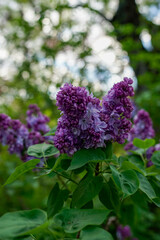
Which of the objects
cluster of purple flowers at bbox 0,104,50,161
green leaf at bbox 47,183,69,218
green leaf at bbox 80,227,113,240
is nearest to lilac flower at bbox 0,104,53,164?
cluster of purple flowers at bbox 0,104,50,161

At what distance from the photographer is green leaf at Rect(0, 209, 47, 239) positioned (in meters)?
0.56

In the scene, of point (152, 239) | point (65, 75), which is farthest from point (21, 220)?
point (65, 75)

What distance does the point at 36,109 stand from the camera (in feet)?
5.28

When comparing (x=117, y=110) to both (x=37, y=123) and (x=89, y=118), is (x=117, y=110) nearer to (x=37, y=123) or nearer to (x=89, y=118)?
(x=89, y=118)

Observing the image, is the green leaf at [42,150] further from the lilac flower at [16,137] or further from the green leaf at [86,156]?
the lilac flower at [16,137]

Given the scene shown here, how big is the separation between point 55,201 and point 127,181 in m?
0.29

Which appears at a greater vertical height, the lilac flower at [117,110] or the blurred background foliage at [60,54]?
the blurred background foliage at [60,54]

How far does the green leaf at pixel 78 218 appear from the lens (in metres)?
0.62

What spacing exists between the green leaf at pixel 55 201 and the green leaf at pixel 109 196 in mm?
142

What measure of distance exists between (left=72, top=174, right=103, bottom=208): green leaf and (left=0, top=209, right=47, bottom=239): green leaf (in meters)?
0.18

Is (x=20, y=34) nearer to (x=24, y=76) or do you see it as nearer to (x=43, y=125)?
(x=24, y=76)

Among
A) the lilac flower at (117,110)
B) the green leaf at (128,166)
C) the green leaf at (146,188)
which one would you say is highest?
the lilac flower at (117,110)

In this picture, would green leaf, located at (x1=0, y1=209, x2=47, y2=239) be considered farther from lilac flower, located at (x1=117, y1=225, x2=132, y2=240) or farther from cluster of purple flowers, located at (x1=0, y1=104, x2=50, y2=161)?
lilac flower, located at (x1=117, y1=225, x2=132, y2=240)

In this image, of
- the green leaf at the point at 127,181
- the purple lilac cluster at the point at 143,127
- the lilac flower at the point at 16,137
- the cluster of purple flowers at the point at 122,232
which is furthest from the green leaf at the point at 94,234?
the cluster of purple flowers at the point at 122,232
